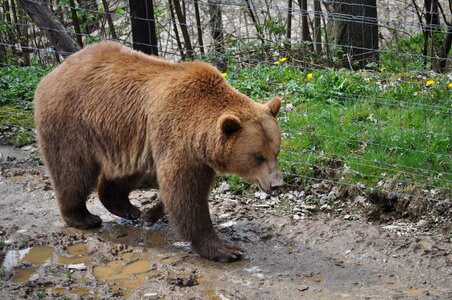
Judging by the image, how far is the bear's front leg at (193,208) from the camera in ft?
19.3

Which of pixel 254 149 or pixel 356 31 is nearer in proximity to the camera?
pixel 254 149

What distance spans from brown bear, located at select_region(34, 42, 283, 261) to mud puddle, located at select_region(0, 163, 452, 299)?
289 mm

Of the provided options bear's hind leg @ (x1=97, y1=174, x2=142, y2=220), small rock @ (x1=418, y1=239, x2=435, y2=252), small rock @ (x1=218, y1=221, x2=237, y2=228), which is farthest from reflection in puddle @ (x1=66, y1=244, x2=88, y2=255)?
small rock @ (x1=418, y1=239, x2=435, y2=252)

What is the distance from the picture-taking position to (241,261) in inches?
237

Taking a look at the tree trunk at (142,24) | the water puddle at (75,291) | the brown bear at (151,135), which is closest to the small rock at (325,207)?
the brown bear at (151,135)

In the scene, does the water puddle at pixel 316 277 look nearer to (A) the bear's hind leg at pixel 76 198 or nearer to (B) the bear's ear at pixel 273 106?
(B) the bear's ear at pixel 273 106

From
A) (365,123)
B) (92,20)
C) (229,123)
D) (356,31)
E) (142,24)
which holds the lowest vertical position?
(365,123)

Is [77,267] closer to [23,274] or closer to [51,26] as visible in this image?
[23,274]

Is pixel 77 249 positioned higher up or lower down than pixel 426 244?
higher up

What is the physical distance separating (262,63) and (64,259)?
190 inches

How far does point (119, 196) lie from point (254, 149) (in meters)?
1.75

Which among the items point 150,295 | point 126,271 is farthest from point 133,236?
point 150,295

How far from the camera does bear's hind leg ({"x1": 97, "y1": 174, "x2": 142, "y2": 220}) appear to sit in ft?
22.5

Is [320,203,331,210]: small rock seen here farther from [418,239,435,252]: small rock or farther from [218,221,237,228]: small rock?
[418,239,435,252]: small rock
